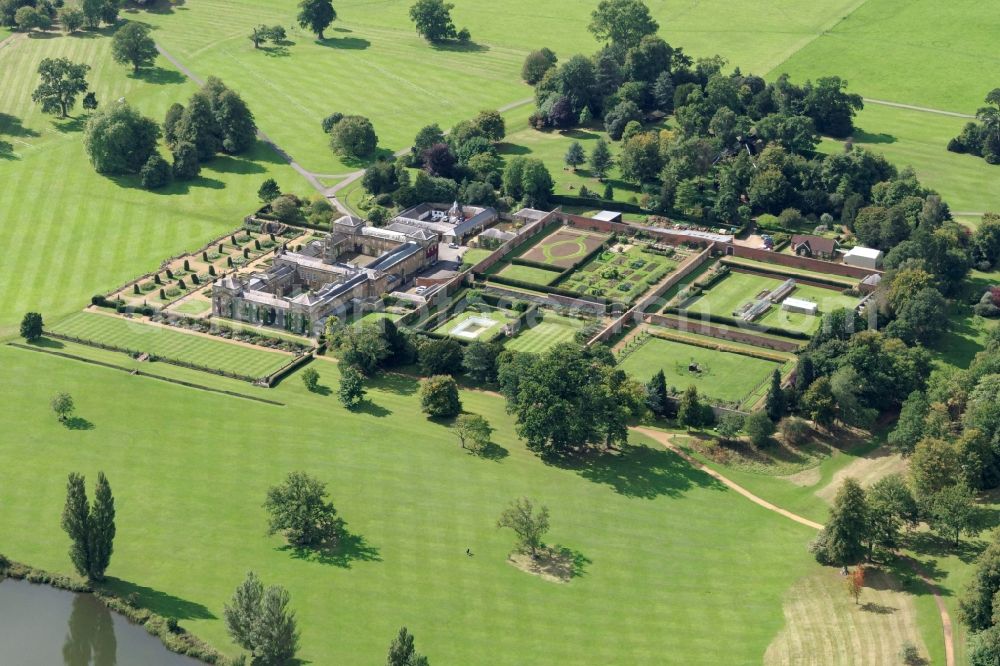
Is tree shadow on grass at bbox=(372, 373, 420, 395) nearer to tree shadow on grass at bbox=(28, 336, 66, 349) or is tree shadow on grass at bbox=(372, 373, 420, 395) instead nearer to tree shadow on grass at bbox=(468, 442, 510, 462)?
tree shadow on grass at bbox=(468, 442, 510, 462)

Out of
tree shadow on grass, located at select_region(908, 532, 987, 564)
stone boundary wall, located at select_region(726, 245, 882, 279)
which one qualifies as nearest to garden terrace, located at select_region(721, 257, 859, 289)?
stone boundary wall, located at select_region(726, 245, 882, 279)

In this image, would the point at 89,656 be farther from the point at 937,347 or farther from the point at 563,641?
the point at 937,347

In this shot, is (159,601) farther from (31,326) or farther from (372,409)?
(31,326)

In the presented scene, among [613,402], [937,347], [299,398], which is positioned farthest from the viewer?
[937,347]

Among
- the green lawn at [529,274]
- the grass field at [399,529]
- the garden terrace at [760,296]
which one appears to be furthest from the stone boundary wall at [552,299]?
the grass field at [399,529]

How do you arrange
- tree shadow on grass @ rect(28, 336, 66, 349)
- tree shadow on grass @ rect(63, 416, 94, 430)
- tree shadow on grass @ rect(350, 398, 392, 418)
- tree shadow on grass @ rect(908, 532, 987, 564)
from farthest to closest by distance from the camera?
tree shadow on grass @ rect(28, 336, 66, 349) → tree shadow on grass @ rect(350, 398, 392, 418) → tree shadow on grass @ rect(63, 416, 94, 430) → tree shadow on grass @ rect(908, 532, 987, 564)

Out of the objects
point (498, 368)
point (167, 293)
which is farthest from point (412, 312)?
point (167, 293)

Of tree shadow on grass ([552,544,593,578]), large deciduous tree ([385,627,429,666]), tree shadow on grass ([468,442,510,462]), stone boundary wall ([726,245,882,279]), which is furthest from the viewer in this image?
stone boundary wall ([726,245,882,279])

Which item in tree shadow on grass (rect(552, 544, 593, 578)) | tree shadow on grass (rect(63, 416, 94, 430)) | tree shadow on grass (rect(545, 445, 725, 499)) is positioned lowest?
tree shadow on grass (rect(63, 416, 94, 430))
